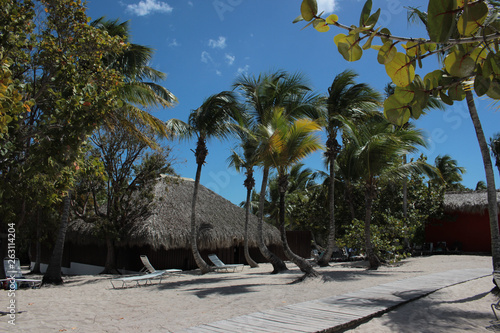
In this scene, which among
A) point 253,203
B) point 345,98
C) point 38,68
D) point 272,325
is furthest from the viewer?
point 253,203

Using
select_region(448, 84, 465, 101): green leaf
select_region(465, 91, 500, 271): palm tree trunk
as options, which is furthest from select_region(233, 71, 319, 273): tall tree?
select_region(448, 84, 465, 101): green leaf

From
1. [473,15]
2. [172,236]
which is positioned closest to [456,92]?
[473,15]

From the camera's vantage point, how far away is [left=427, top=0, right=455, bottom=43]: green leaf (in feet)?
4.68

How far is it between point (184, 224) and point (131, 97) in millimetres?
6987

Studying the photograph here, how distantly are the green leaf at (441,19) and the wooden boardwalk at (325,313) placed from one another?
11.7ft

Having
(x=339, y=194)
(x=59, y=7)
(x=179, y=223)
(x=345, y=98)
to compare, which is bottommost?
(x=179, y=223)

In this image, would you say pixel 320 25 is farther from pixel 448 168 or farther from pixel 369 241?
pixel 448 168

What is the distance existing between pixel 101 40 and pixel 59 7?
88 cm

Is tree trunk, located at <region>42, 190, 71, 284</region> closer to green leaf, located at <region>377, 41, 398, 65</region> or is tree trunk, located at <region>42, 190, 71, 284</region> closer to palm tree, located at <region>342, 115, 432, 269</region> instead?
palm tree, located at <region>342, 115, 432, 269</region>

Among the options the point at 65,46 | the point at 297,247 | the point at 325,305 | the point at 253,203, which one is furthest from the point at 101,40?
the point at 253,203

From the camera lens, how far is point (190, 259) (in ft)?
56.4

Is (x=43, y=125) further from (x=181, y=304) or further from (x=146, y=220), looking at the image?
(x=146, y=220)

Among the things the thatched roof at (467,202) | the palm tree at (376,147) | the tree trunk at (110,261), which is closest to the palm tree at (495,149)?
the thatched roof at (467,202)

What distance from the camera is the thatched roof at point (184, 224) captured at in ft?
50.3
